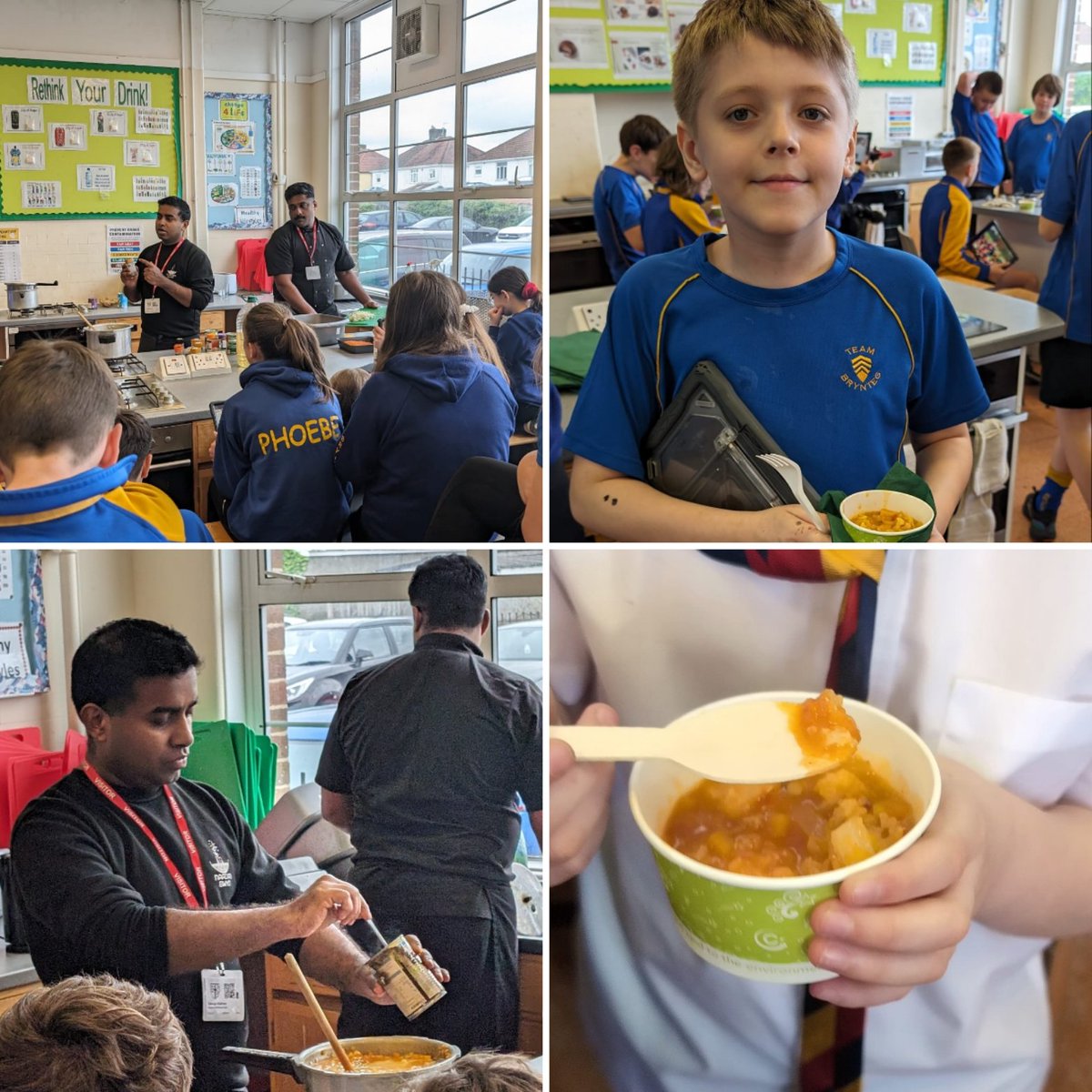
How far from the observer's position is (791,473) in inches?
32.3

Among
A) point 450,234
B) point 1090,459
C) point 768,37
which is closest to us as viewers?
point 768,37

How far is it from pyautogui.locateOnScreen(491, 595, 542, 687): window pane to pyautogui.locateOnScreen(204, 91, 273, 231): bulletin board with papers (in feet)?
1.31

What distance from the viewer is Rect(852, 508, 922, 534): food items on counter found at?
0.84m

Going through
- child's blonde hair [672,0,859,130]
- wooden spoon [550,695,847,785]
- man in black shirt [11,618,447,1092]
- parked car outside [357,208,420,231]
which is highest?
child's blonde hair [672,0,859,130]

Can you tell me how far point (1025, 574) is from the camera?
1000mm

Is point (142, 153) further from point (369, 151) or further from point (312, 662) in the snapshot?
point (312, 662)

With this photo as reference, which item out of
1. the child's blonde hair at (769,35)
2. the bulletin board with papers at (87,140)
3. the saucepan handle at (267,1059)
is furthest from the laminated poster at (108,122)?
the saucepan handle at (267,1059)

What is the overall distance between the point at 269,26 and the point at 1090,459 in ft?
4.56

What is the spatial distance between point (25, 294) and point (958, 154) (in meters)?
0.85

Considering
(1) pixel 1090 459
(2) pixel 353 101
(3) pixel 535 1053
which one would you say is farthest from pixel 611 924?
(1) pixel 1090 459

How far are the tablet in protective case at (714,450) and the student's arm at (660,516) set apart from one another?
11mm

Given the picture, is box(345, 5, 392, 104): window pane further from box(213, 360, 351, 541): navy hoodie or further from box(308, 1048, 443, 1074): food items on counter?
box(308, 1048, 443, 1074): food items on counter

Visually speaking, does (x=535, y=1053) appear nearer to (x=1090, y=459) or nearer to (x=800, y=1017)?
(x=800, y=1017)

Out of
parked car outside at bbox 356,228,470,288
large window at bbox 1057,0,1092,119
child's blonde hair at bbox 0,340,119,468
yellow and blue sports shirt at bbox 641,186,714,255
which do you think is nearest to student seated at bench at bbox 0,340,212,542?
child's blonde hair at bbox 0,340,119,468
